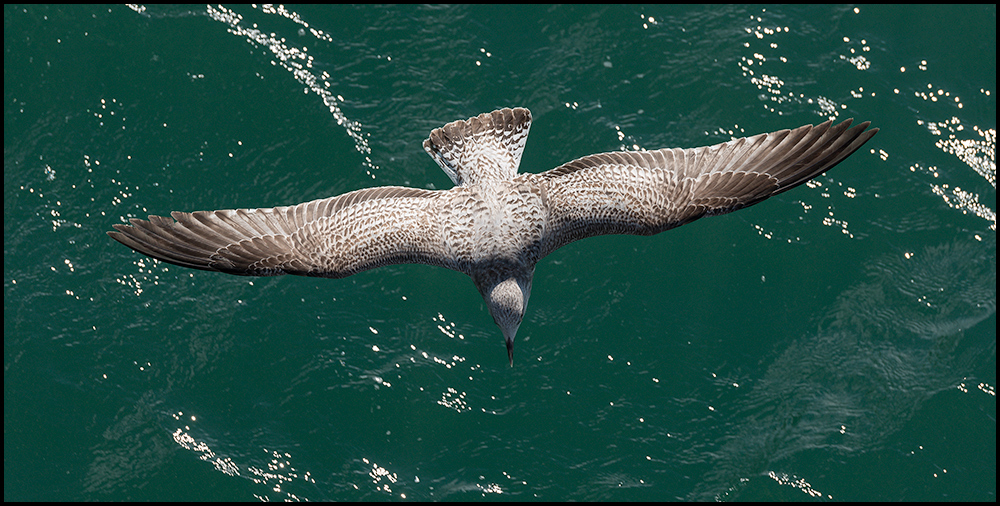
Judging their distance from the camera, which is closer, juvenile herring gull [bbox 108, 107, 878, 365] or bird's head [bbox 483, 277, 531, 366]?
juvenile herring gull [bbox 108, 107, 878, 365]

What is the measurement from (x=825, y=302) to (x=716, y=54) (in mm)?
4957

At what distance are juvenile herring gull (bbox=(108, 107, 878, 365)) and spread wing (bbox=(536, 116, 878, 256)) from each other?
14mm

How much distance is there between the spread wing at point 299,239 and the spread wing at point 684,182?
1.87 meters

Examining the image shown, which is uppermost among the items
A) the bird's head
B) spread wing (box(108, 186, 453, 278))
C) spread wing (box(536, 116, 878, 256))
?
spread wing (box(536, 116, 878, 256))

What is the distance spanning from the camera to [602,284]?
15867mm

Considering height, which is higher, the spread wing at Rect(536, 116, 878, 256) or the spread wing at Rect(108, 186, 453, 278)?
the spread wing at Rect(536, 116, 878, 256)

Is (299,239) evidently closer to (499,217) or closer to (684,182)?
(499,217)

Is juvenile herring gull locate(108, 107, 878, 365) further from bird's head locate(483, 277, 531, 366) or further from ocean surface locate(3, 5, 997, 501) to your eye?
ocean surface locate(3, 5, 997, 501)

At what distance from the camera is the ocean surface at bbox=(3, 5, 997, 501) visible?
1562cm

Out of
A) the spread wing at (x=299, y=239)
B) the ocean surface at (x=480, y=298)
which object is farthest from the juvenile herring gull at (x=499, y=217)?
the ocean surface at (x=480, y=298)

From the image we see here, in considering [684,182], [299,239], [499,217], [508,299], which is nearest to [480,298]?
[508,299]

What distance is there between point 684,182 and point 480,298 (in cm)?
481

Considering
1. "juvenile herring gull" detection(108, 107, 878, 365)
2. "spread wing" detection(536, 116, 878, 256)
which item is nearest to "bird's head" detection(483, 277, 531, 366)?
"juvenile herring gull" detection(108, 107, 878, 365)

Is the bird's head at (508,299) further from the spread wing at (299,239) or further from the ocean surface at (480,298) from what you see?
the ocean surface at (480,298)
